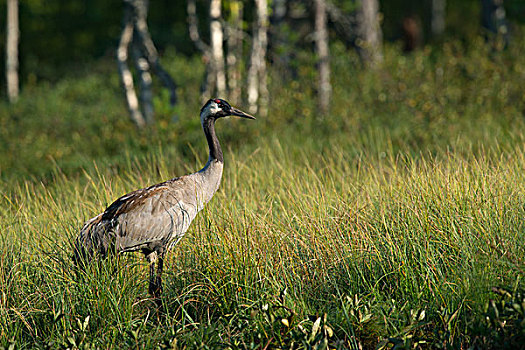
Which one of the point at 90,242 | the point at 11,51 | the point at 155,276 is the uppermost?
the point at 11,51

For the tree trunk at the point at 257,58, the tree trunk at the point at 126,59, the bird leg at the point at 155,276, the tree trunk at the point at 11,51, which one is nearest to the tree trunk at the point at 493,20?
the tree trunk at the point at 257,58

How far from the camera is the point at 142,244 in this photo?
4840mm

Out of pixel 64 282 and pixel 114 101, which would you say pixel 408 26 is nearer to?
pixel 114 101

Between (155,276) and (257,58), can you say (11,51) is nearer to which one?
(257,58)

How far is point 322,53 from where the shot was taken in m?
10.6

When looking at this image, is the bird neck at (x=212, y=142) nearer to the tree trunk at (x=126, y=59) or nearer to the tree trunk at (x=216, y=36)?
the tree trunk at (x=216, y=36)

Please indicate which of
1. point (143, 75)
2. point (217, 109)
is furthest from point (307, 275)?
point (143, 75)

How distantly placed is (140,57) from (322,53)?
3.61 metres

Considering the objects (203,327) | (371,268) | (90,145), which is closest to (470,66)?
(90,145)

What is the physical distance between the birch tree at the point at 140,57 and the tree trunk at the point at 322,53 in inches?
110

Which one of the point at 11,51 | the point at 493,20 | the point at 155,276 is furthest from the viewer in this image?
the point at 11,51

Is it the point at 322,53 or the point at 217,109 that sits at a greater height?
the point at 322,53

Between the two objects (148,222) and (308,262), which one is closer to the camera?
(308,262)

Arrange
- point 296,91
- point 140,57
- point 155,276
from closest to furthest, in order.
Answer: point 155,276, point 140,57, point 296,91
